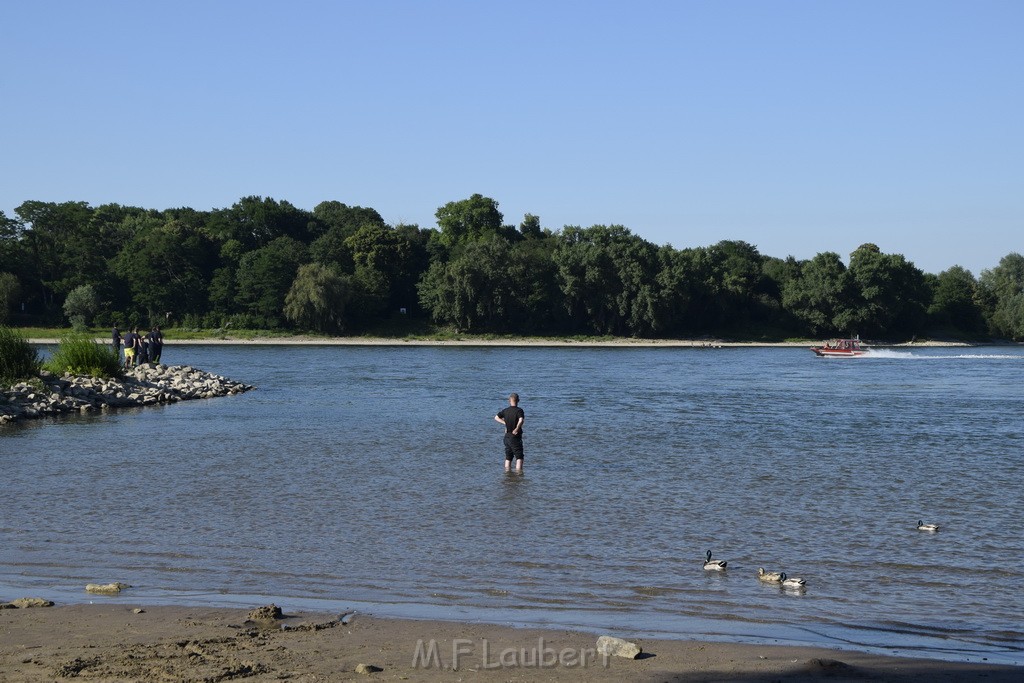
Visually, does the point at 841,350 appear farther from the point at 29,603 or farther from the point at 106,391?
the point at 29,603

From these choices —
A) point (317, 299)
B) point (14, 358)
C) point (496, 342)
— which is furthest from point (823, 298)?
point (14, 358)

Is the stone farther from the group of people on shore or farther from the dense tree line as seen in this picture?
the dense tree line

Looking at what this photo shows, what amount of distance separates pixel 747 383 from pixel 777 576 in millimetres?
42392

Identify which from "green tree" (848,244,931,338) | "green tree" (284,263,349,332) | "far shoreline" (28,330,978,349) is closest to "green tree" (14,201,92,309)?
"far shoreline" (28,330,978,349)

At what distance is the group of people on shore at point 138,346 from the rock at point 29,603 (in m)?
36.5

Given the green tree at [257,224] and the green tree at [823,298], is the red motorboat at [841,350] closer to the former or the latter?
the green tree at [823,298]

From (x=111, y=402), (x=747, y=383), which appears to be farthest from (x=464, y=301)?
(x=111, y=402)

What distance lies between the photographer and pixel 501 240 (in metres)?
111

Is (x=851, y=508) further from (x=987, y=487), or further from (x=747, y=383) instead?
(x=747, y=383)

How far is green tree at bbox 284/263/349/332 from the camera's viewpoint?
9881 centimetres

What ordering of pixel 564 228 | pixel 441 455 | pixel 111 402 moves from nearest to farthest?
pixel 441 455 → pixel 111 402 → pixel 564 228

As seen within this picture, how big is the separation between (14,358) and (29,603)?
88.6ft

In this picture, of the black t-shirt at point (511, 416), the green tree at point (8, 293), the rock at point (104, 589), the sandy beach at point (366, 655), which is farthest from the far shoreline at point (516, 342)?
the sandy beach at point (366, 655)

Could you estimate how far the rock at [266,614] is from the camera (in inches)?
381
